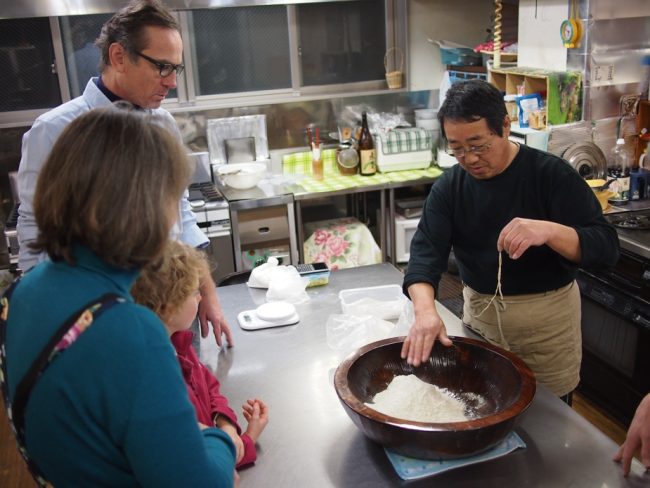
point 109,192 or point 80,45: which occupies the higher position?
point 80,45

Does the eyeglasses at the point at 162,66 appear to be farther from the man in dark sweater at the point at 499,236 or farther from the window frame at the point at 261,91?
the window frame at the point at 261,91

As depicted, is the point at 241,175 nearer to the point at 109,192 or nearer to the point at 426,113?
the point at 426,113

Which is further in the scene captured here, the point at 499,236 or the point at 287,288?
the point at 287,288

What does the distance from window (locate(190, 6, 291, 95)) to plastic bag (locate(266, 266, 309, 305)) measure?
2.31 meters

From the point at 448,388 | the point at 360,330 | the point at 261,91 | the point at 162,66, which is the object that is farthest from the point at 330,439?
the point at 261,91

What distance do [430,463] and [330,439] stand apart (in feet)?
0.77

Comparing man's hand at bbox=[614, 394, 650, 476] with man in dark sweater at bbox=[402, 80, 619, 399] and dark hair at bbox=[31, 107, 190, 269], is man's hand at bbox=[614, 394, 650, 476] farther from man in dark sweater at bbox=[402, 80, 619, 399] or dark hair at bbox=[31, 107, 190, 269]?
dark hair at bbox=[31, 107, 190, 269]

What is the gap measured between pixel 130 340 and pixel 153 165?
23 centimetres

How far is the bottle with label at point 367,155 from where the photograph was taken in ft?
13.5

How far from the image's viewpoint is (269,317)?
194 cm

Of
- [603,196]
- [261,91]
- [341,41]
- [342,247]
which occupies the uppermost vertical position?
[341,41]

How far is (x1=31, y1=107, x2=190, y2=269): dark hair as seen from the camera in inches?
31.6

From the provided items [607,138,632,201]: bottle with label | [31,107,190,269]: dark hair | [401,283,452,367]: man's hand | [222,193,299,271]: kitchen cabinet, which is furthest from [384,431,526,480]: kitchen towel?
[222,193,299,271]: kitchen cabinet

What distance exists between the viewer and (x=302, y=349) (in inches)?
70.3
